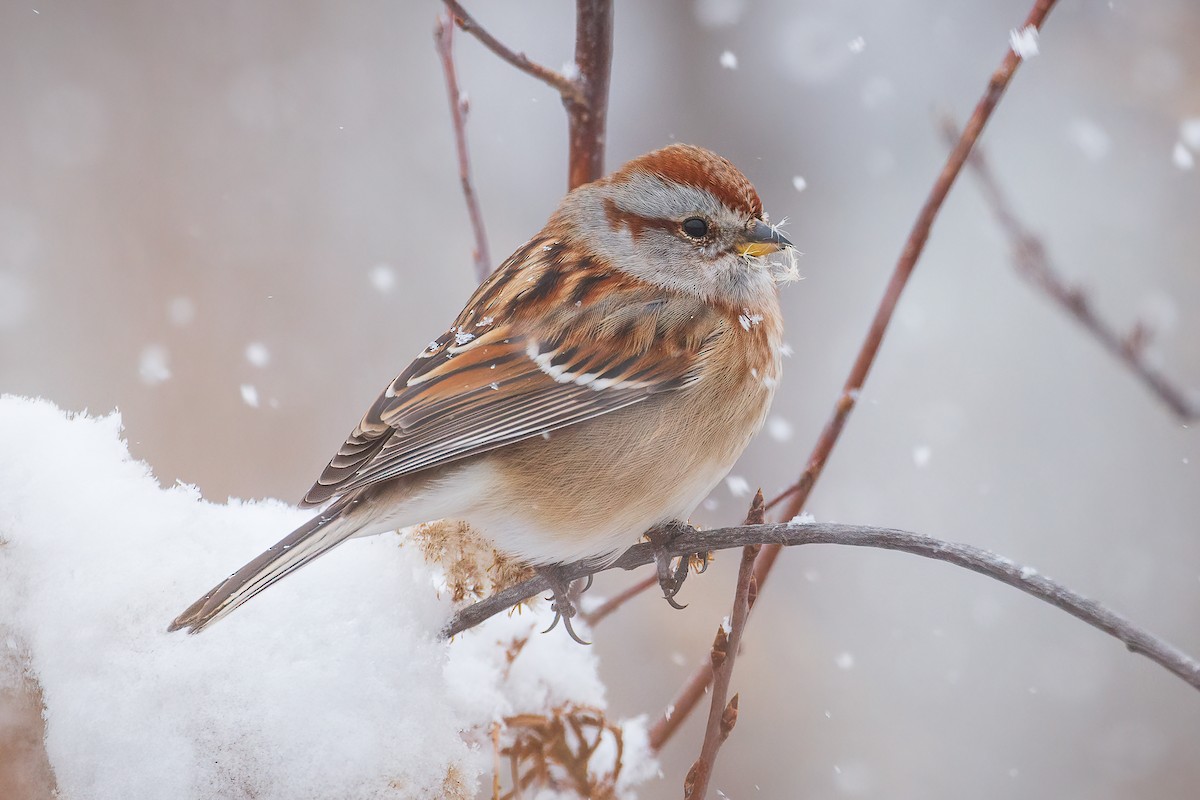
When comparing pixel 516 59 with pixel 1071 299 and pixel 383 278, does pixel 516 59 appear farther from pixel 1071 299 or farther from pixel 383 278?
pixel 383 278

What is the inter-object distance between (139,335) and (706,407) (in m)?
3.56

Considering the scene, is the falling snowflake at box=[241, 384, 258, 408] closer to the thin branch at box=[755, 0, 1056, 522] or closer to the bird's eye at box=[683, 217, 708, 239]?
the bird's eye at box=[683, 217, 708, 239]

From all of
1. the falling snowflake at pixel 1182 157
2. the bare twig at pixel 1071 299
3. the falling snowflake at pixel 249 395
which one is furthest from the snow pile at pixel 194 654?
the falling snowflake at pixel 1182 157

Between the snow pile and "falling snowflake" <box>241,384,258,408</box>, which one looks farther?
"falling snowflake" <box>241,384,258,408</box>

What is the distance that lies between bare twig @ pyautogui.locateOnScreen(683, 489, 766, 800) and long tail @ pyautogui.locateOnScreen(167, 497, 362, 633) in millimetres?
655

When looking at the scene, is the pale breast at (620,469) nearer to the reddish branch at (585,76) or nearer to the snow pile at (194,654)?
the snow pile at (194,654)

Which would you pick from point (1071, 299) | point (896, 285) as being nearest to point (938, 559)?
point (896, 285)

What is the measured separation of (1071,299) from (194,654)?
1831 mm

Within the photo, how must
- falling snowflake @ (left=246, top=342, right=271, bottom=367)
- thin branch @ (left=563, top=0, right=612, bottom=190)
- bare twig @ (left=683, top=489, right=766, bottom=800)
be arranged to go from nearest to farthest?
bare twig @ (left=683, top=489, right=766, bottom=800) < thin branch @ (left=563, top=0, right=612, bottom=190) < falling snowflake @ (left=246, top=342, right=271, bottom=367)

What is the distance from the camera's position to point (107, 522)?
5.39 ft

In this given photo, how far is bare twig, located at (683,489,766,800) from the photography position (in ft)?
5.25

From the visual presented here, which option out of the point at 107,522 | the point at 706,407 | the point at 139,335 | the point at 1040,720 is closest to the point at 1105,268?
the point at 1040,720

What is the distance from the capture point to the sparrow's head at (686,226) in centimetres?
237

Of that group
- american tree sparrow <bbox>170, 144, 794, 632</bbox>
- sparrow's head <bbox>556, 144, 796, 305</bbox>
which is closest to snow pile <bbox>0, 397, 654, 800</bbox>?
american tree sparrow <bbox>170, 144, 794, 632</bbox>
